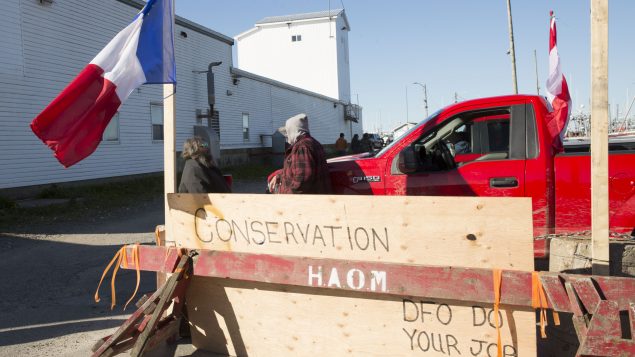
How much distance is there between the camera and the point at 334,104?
45.1 m

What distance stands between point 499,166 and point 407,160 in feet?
2.74

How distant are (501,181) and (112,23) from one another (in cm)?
1625

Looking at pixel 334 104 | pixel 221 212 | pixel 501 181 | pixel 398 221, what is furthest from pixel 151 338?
pixel 334 104

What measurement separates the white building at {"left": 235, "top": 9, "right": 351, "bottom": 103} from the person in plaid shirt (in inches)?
1683

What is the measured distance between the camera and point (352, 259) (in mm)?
3406

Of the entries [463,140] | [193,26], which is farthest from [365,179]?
[193,26]

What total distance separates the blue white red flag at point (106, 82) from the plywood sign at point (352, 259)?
31.1 inches

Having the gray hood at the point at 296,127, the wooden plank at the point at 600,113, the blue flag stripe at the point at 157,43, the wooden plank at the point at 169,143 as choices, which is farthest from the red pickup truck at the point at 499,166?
the blue flag stripe at the point at 157,43

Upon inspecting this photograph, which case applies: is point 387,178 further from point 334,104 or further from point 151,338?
point 334,104

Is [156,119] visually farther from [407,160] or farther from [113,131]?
[407,160]

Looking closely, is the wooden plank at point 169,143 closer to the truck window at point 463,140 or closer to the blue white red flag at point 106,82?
the blue white red flag at point 106,82

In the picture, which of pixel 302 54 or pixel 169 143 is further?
pixel 302 54

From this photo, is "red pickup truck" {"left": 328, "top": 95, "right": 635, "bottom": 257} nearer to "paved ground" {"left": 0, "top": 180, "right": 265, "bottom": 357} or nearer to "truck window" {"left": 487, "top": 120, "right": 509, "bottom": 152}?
"truck window" {"left": 487, "top": 120, "right": 509, "bottom": 152}

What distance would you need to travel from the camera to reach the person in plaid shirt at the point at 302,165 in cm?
449
